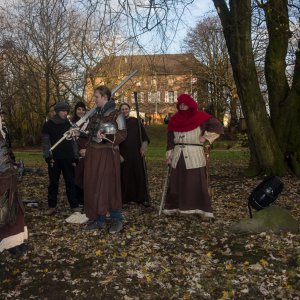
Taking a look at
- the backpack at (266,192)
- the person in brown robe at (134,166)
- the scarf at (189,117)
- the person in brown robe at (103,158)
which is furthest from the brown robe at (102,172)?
the person in brown robe at (134,166)

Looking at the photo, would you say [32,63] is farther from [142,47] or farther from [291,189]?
[291,189]

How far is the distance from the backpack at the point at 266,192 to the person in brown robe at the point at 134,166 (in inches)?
99.1

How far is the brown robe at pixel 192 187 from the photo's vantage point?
7133 millimetres

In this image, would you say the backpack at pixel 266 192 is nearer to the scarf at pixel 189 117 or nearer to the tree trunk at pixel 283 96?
the scarf at pixel 189 117

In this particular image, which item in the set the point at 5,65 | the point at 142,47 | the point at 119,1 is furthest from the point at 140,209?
the point at 5,65

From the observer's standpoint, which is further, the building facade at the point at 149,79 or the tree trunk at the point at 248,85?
the building facade at the point at 149,79

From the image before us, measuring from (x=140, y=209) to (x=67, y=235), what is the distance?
→ 2.13 meters

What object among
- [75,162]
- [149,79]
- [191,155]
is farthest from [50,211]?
[149,79]

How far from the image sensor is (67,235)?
6.38 metres

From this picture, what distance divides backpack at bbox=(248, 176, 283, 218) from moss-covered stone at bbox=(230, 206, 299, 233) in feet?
0.37

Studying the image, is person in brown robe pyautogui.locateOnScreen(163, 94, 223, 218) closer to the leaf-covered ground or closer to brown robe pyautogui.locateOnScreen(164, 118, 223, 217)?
brown robe pyautogui.locateOnScreen(164, 118, 223, 217)

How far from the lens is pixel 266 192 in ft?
21.2

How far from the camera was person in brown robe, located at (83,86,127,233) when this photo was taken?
20.5ft

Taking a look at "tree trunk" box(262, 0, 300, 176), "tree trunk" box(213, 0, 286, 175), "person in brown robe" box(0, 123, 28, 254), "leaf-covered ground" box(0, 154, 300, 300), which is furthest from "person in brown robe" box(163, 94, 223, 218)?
"tree trunk" box(262, 0, 300, 176)
